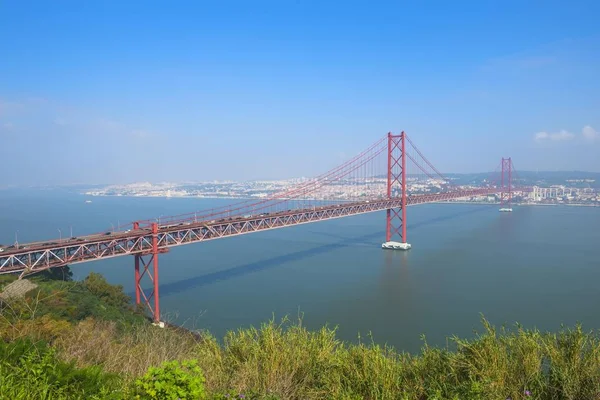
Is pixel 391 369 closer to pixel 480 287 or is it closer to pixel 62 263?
pixel 62 263

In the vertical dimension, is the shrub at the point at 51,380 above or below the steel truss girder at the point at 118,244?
above

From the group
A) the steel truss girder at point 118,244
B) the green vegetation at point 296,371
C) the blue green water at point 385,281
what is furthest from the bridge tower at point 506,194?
the green vegetation at point 296,371

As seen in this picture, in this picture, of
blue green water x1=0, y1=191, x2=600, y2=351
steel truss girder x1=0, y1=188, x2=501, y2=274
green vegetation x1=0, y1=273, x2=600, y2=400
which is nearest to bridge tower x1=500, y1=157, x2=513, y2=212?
blue green water x1=0, y1=191, x2=600, y2=351

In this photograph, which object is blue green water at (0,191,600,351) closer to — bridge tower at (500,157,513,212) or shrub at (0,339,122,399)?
shrub at (0,339,122,399)

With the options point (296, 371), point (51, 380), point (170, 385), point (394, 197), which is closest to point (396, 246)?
point (394, 197)

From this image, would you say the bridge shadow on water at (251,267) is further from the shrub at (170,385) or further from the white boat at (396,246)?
the shrub at (170,385)
